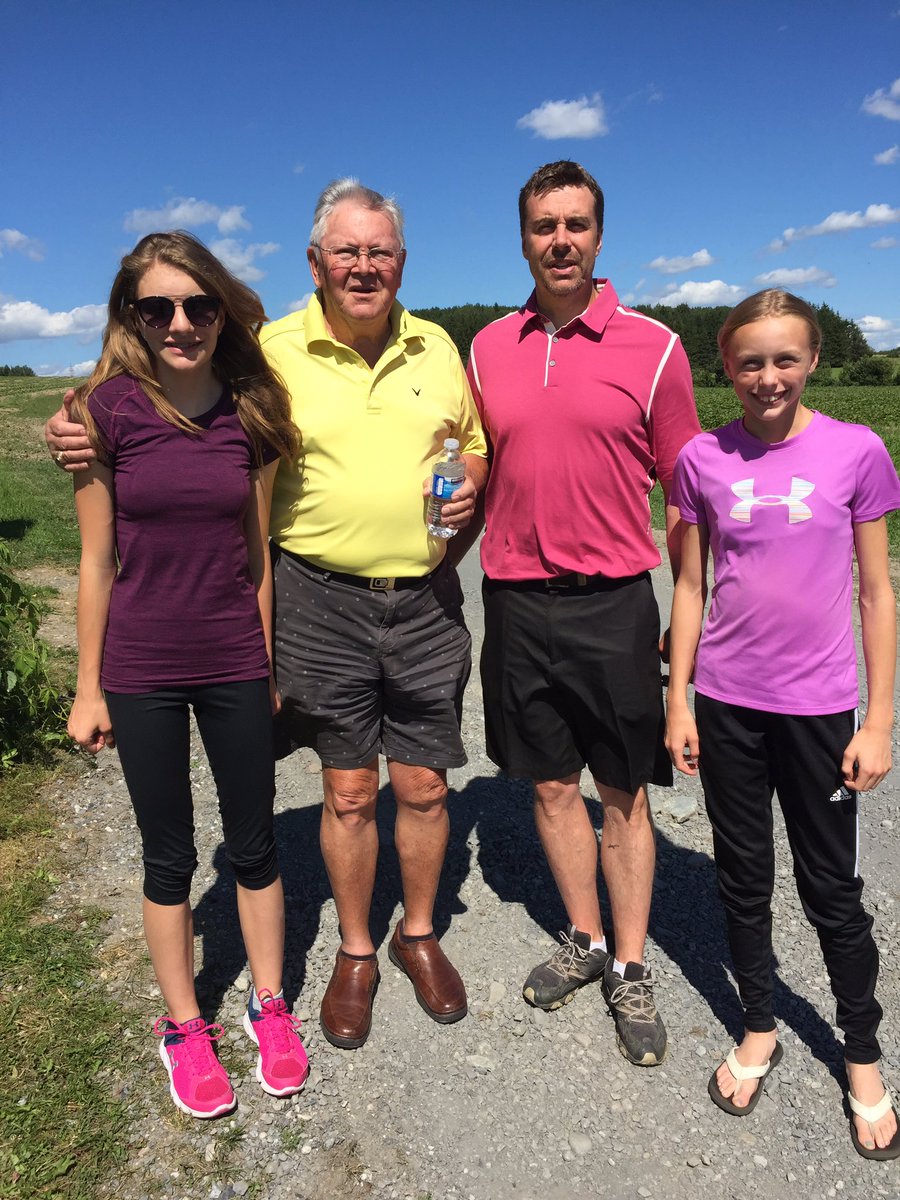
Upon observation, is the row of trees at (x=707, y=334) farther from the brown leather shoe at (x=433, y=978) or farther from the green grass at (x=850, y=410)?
the brown leather shoe at (x=433, y=978)

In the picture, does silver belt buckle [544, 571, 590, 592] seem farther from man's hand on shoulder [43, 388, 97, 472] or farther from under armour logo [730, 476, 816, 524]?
man's hand on shoulder [43, 388, 97, 472]

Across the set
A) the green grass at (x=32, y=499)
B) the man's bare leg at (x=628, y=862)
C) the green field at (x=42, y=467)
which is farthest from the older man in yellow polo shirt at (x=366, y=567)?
the green field at (x=42, y=467)

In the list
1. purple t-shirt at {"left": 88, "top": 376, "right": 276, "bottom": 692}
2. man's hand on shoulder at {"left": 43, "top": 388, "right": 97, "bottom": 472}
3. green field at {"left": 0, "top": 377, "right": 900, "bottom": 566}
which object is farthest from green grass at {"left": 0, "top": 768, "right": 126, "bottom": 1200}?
green field at {"left": 0, "top": 377, "right": 900, "bottom": 566}

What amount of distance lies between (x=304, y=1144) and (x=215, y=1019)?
0.65 metres

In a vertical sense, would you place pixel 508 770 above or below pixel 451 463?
below

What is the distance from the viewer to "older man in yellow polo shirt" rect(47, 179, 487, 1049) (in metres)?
2.67

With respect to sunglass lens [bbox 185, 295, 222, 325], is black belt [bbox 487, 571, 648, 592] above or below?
below

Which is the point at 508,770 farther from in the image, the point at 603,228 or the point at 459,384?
the point at 603,228

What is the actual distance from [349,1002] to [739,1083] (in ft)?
4.30

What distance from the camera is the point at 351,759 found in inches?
115

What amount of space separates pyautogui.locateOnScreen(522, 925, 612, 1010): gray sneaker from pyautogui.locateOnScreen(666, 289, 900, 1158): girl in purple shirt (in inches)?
23.8

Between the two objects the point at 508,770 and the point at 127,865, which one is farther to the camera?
the point at 127,865

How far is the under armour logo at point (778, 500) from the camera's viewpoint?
236 centimetres

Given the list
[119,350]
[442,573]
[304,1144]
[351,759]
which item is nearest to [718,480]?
[442,573]
